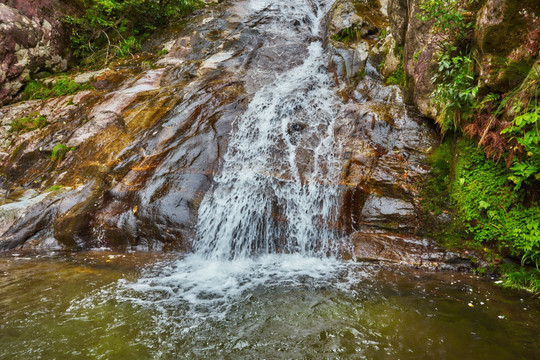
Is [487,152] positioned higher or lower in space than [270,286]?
higher

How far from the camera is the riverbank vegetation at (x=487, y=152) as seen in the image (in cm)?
439

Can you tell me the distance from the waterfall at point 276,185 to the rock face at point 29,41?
9.01m

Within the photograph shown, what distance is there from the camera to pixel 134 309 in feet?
13.6

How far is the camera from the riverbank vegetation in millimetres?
4395

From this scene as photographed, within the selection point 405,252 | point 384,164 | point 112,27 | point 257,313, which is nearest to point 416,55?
point 384,164

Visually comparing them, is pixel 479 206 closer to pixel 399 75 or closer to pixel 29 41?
pixel 399 75

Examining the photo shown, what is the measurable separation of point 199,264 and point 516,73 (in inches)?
240

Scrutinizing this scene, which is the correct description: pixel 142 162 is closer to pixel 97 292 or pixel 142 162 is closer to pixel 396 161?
pixel 97 292

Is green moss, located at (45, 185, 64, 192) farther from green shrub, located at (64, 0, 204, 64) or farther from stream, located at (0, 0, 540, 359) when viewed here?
green shrub, located at (64, 0, 204, 64)

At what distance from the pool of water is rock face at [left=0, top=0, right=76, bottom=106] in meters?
8.60

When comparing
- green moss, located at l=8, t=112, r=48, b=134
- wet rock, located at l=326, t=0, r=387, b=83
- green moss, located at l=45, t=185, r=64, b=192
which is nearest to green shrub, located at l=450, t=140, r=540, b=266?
wet rock, located at l=326, t=0, r=387, b=83

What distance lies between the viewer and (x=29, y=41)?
11297 millimetres

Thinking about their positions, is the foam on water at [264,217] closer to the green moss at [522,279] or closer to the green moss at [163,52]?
the green moss at [522,279]

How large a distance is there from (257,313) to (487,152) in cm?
445
